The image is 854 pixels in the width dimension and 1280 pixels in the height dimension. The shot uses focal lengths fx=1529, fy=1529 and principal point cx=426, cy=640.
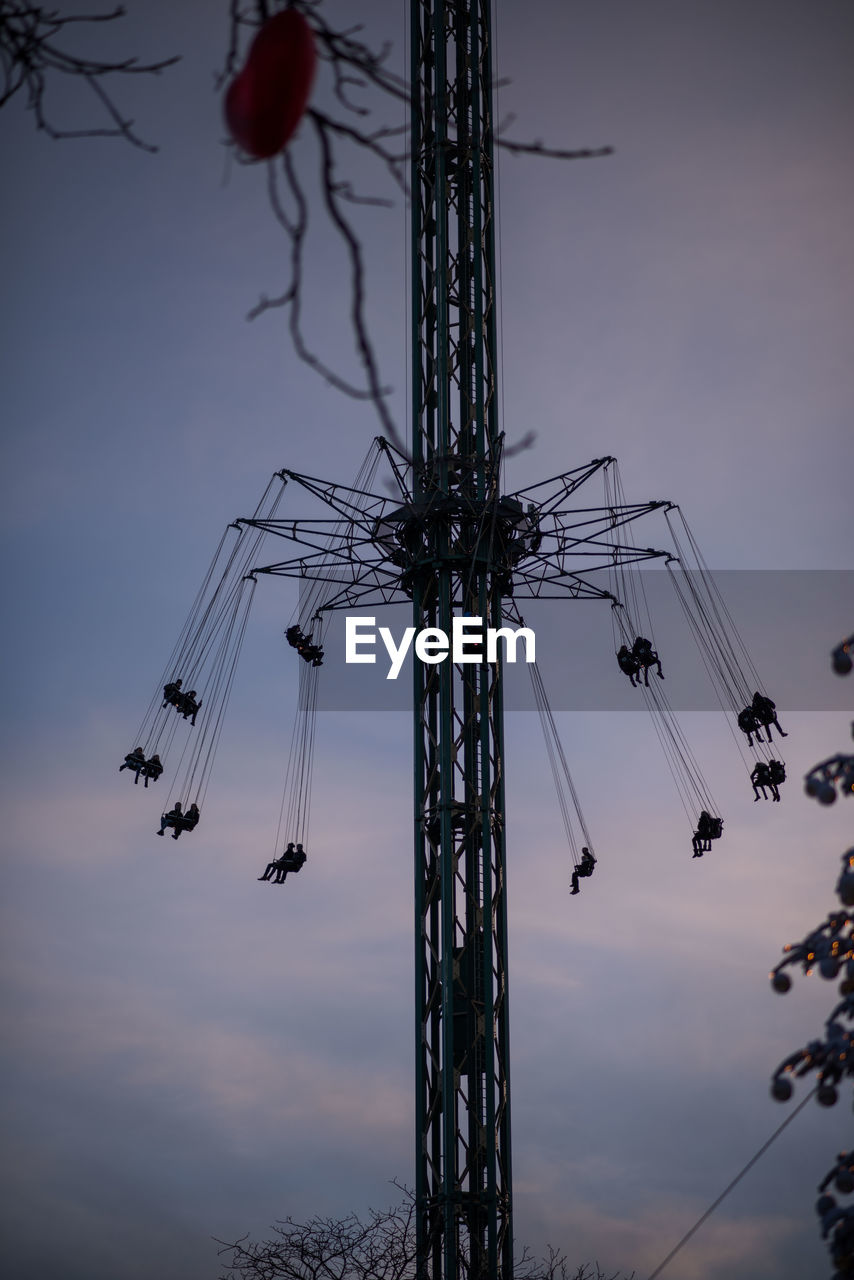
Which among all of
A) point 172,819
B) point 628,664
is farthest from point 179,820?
point 628,664

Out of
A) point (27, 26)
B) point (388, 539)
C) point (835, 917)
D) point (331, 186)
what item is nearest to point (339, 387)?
point (331, 186)

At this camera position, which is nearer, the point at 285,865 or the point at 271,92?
the point at 271,92

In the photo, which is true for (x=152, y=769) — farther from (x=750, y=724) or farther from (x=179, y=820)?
(x=750, y=724)

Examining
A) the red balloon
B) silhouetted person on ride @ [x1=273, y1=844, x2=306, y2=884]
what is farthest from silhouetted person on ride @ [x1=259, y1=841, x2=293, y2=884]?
the red balloon

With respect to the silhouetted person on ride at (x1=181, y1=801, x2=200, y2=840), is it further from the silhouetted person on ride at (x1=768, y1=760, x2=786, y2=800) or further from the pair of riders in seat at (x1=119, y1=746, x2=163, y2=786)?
the silhouetted person on ride at (x1=768, y1=760, x2=786, y2=800)

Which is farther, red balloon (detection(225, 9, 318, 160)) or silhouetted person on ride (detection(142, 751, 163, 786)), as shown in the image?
silhouetted person on ride (detection(142, 751, 163, 786))

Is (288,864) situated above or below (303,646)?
below

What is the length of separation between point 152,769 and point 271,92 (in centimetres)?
1338

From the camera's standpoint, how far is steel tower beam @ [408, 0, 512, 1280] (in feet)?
44.8

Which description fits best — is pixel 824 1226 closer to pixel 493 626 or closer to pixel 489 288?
pixel 493 626

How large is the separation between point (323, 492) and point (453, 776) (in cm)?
344

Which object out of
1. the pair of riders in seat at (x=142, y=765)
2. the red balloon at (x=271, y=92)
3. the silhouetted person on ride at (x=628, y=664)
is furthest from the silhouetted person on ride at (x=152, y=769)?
the red balloon at (x=271, y=92)

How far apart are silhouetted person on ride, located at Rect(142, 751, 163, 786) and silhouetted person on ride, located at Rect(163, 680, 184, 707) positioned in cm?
67

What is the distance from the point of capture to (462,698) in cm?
1504
